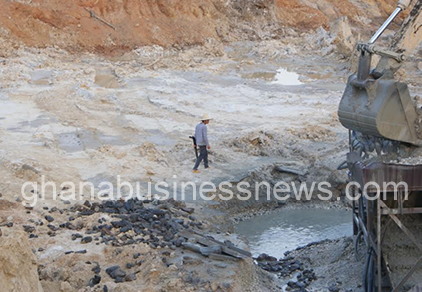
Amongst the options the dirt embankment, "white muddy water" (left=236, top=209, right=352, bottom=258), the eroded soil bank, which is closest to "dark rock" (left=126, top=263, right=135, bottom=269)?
the eroded soil bank

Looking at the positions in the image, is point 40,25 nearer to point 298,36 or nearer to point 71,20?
point 71,20

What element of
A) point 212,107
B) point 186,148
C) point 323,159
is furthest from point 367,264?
point 212,107

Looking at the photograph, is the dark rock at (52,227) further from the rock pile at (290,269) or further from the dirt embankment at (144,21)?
the dirt embankment at (144,21)

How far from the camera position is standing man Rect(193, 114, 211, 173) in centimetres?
1322

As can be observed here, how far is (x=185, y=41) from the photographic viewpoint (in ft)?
94.4

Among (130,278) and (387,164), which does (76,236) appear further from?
(387,164)

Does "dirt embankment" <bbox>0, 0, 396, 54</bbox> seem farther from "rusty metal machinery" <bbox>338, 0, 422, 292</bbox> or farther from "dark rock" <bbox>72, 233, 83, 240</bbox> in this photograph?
"rusty metal machinery" <bbox>338, 0, 422, 292</bbox>

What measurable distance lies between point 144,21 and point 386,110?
22.3m

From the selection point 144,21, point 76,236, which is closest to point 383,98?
point 76,236

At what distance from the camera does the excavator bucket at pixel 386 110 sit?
8.23 metres

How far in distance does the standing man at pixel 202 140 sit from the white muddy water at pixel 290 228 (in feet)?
6.41

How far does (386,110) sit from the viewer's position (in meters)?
8.24

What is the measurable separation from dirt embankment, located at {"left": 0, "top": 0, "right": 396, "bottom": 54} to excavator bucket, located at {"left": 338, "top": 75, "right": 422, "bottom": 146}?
19912 millimetres

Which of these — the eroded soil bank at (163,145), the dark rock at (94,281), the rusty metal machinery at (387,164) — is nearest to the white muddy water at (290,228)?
the eroded soil bank at (163,145)
